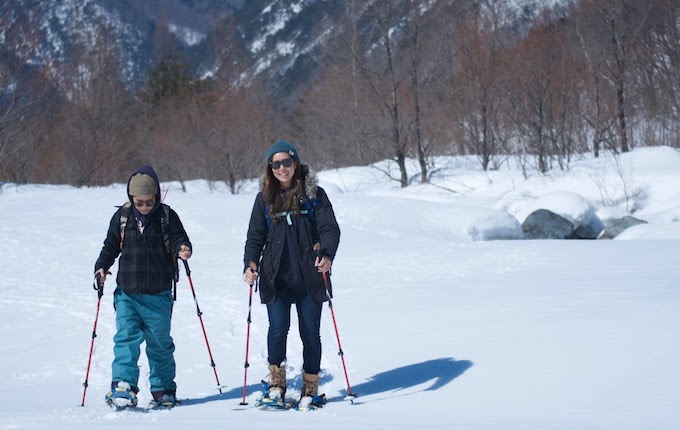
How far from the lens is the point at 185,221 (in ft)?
47.3

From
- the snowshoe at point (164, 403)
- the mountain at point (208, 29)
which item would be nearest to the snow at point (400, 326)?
the snowshoe at point (164, 403)

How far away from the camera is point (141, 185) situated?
4941 millimetres

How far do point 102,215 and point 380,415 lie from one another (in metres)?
11.5

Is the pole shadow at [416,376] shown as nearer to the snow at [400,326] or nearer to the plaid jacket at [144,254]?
the snow at [400,326]

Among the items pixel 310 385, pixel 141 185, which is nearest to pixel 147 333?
pixel 141 185

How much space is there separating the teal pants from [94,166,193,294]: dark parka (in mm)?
83

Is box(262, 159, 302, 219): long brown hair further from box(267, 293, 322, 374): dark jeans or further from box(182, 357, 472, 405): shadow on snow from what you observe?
box(182, 357, 472, 405): shadow on snow

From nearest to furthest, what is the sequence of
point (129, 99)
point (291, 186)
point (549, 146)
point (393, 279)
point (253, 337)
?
point (291, 186), point (253, 337), point (393, 279), point (549, 146), point (129, 99)

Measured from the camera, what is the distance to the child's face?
4.97m

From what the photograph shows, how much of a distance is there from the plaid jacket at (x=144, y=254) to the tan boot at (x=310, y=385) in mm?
1019

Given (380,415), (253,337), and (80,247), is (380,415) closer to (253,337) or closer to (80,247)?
(253,337)

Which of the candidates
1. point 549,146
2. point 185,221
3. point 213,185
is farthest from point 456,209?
point 213,185

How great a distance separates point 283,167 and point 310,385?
1.32 m

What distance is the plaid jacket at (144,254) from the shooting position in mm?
4922
